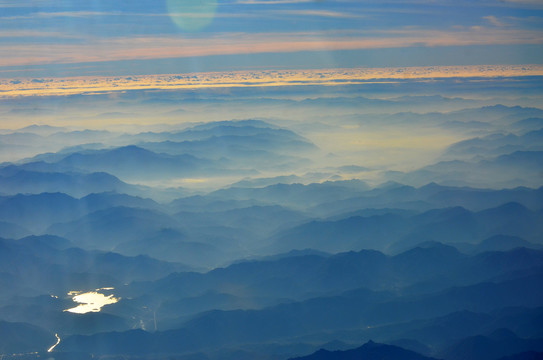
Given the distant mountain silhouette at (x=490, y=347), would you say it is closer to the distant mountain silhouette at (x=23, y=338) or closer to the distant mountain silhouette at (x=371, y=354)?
the distant mountain silhouette at (x=371, y=354)

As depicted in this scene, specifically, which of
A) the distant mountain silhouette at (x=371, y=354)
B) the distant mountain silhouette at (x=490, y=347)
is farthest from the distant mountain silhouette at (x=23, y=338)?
the distant mountain silhouette at (x=490, y=347)

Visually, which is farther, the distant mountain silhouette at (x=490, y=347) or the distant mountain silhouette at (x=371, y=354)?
the distant mountain silhouette at (x=490, y=347)

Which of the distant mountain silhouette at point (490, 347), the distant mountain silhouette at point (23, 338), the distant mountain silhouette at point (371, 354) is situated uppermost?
the distant mountain silhouette at point (23, 338)

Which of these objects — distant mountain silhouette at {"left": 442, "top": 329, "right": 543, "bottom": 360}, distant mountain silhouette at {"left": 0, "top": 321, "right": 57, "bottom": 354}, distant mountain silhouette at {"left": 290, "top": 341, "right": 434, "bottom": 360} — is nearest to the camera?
distant mountain silhouette at {"left": 290, "top": 341, "right": 434, "bottom": 360}

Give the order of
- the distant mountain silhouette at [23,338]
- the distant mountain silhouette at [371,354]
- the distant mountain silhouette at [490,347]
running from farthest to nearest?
the distant mountain silhouette at [23,338] < the distant mountain silhouette at [490,347] < the distant mountain silhouette at [371,354]

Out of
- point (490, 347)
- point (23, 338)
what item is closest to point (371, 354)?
point (490, 347)

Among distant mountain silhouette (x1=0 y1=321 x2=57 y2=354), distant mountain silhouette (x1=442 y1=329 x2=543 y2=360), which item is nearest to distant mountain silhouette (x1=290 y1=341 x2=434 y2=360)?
distant mountain silhouette (x1=442 y1=329 x2=543 y2=360)

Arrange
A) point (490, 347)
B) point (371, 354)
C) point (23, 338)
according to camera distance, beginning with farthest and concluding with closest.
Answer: point (23, 338)
point (490, 347)
point (371, 354)

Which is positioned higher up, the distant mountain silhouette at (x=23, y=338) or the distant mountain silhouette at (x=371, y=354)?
the distant mountain silhouette at (x=23, y=338)

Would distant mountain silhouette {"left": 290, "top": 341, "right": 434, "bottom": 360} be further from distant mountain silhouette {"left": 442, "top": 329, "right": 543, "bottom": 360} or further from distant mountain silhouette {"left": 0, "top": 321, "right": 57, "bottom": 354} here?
distant mountain silhouette {"left": 0, "top": 321, "right": 57, "bottom": 354}

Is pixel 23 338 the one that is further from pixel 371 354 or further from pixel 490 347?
pixel 490 347

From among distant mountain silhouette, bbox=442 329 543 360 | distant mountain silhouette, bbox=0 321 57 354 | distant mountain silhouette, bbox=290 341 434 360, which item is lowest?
distant mountain silhouette, bbox=442 329 543 360
